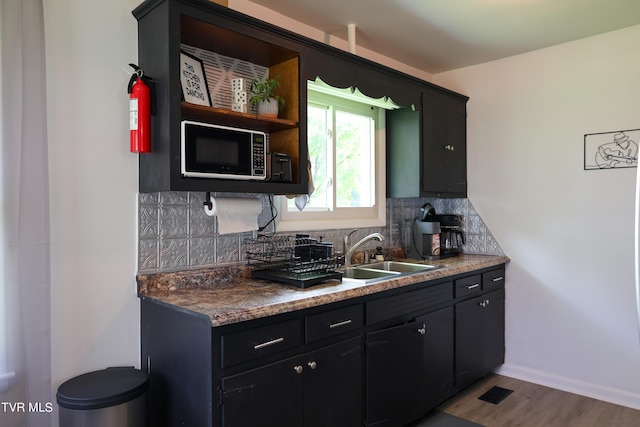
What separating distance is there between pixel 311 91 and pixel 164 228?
1313mm

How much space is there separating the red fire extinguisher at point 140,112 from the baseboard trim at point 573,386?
9.97ft

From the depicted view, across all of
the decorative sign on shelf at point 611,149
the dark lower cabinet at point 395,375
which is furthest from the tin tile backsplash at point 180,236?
the decorative sign on shelf at point 611,149

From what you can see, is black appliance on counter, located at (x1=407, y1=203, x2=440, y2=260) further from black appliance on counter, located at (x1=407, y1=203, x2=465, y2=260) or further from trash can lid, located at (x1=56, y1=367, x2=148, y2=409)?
trash can lid, located at (x1=56, y1=367, x2=148, y2=409)

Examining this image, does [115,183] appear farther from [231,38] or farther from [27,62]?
[231,38]

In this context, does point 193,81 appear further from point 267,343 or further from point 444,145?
point 444,145

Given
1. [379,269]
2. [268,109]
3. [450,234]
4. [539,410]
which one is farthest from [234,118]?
[539,410]

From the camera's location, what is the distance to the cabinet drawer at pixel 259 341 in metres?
1.58

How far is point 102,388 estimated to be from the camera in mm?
1661

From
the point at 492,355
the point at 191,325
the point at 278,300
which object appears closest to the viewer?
the point at 191,325

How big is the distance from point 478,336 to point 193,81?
2.48m

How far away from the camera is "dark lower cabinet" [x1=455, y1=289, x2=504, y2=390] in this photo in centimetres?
286

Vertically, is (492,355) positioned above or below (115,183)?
below

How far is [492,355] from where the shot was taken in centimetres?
322

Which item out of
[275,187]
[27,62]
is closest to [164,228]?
[275,187]
